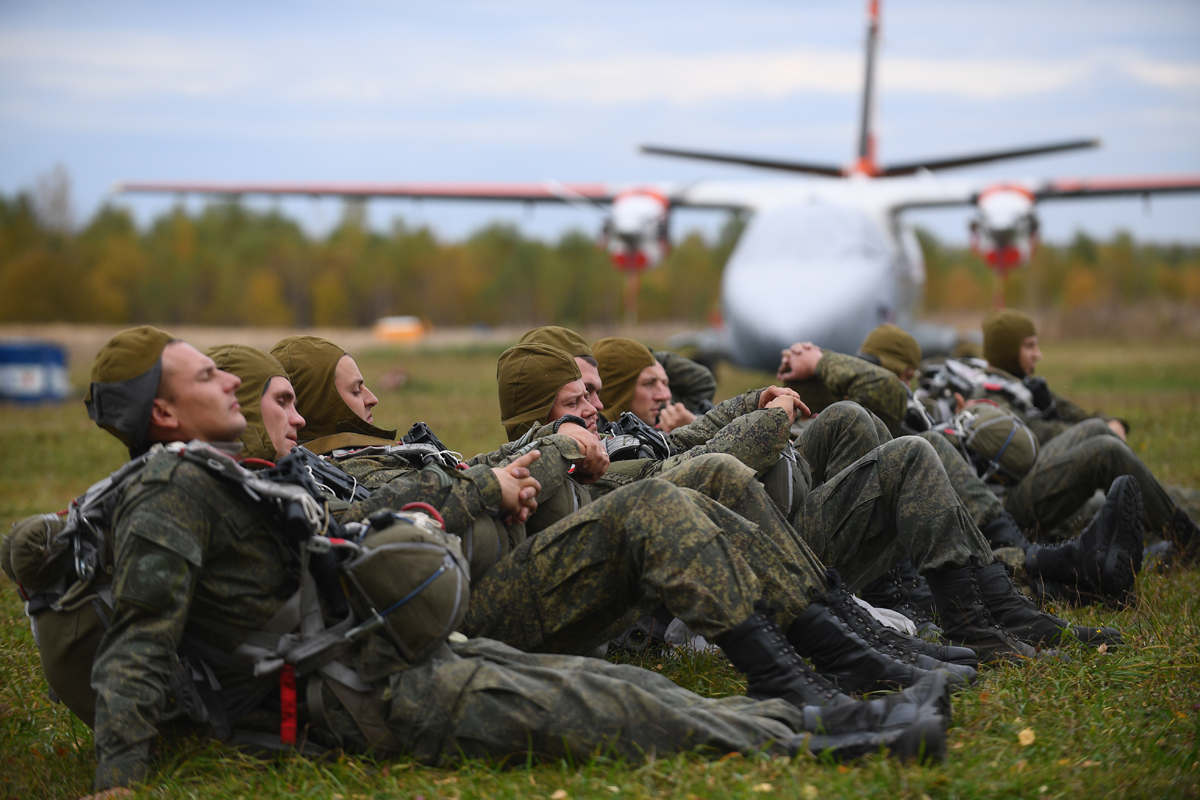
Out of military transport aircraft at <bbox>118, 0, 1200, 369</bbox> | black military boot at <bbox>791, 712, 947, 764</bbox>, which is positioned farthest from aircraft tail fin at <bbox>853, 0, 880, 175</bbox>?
black military boot at <bbox>791, 712, 947, 764</bbox>

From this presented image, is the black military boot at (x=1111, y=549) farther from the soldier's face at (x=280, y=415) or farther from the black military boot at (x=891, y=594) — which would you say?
the soldier's face at (x=280, y=415)

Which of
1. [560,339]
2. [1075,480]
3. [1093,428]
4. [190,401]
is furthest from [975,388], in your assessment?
[190,401]

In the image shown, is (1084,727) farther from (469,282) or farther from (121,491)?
(469,282)

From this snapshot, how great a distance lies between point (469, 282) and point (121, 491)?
75.4 m

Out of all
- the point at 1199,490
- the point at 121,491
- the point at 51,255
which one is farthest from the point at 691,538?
the point at 51,255

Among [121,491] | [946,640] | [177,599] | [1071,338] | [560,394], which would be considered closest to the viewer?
[177,599]

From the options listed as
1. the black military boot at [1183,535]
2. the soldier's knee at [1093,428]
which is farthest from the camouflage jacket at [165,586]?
the black military boot at [1183,535]

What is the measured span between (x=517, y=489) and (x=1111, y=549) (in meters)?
2.76

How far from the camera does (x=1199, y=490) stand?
7008mm

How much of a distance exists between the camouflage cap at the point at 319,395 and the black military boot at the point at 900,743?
6.69ft

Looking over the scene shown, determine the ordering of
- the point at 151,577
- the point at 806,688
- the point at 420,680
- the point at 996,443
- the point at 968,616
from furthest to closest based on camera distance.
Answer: the point at 996,443 → the point at 968,616 → the point at 806,688 → the point at 420,680 → the point at 151,577

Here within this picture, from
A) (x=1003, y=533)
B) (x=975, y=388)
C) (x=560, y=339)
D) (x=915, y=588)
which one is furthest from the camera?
(x=975, y=388)

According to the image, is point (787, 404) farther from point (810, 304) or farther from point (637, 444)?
point (810, 304)

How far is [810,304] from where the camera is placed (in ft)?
38.3
